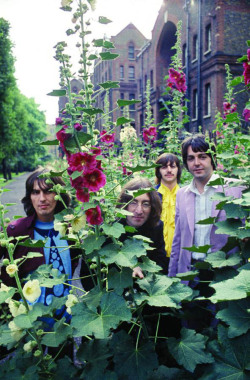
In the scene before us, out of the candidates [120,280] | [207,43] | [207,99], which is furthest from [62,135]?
[207,43]

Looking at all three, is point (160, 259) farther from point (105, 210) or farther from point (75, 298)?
point (105, 210)

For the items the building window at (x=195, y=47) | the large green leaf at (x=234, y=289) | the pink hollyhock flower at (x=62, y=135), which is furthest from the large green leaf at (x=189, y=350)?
the building window at (x=195, y=47)

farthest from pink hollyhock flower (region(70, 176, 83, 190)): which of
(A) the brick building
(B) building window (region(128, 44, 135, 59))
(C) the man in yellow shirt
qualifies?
(B) building window (region(128, 44, 135, 59))

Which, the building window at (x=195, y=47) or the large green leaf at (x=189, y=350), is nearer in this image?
the large green leaf at (x=189, y=350)

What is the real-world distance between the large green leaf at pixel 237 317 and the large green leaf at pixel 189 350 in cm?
15

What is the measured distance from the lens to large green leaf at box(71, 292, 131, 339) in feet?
3.85

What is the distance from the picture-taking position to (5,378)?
129cm

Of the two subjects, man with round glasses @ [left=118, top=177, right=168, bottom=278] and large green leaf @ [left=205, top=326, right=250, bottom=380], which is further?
man with round glasses @ [left=118, top=177, right=168, bottom=278]

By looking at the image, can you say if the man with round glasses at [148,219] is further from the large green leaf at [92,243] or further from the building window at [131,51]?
the building window at [131,51]

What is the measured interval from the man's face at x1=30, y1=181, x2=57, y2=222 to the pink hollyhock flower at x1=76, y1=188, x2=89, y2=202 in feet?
4.34

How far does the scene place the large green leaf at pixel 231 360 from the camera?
118cm

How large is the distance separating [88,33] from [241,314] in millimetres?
1247

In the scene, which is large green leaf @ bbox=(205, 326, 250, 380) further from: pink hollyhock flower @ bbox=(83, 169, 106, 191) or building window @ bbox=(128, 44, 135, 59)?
building window @ bbox=(128, 44, 135, 59)

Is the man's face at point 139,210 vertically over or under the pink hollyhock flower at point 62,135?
under
